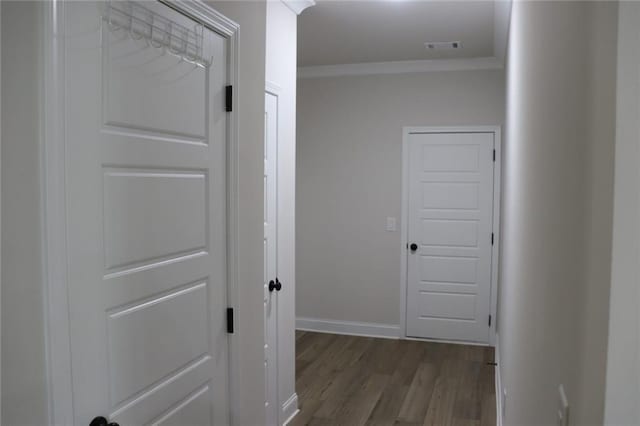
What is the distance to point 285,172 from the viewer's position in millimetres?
3404

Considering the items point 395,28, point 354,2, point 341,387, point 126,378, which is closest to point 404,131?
point 395,28

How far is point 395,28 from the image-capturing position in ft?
13.5

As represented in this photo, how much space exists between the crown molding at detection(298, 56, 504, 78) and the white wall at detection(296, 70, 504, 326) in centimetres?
6

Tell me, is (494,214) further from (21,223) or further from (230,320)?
(21,223)

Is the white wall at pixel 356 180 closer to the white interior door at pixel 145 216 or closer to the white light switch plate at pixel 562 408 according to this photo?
the white interior door at pixel 145 216

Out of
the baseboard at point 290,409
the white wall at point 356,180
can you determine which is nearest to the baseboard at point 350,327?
the white wall at point 356,180

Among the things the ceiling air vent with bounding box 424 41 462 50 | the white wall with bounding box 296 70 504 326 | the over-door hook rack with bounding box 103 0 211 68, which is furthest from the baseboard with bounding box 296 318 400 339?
the over-door hook rack with bounding box 103 0 211 68

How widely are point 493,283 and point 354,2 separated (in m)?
3.05

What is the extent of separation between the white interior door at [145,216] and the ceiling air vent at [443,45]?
295cm

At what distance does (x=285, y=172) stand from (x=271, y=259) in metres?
0.55

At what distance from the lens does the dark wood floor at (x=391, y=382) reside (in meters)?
3.76

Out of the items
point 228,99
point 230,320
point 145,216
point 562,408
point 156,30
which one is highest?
point 156,30

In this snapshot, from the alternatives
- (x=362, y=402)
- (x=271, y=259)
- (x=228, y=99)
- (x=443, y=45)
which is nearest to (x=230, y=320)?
(x=228, y=99)

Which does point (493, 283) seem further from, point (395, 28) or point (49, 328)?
point (49, 328)
